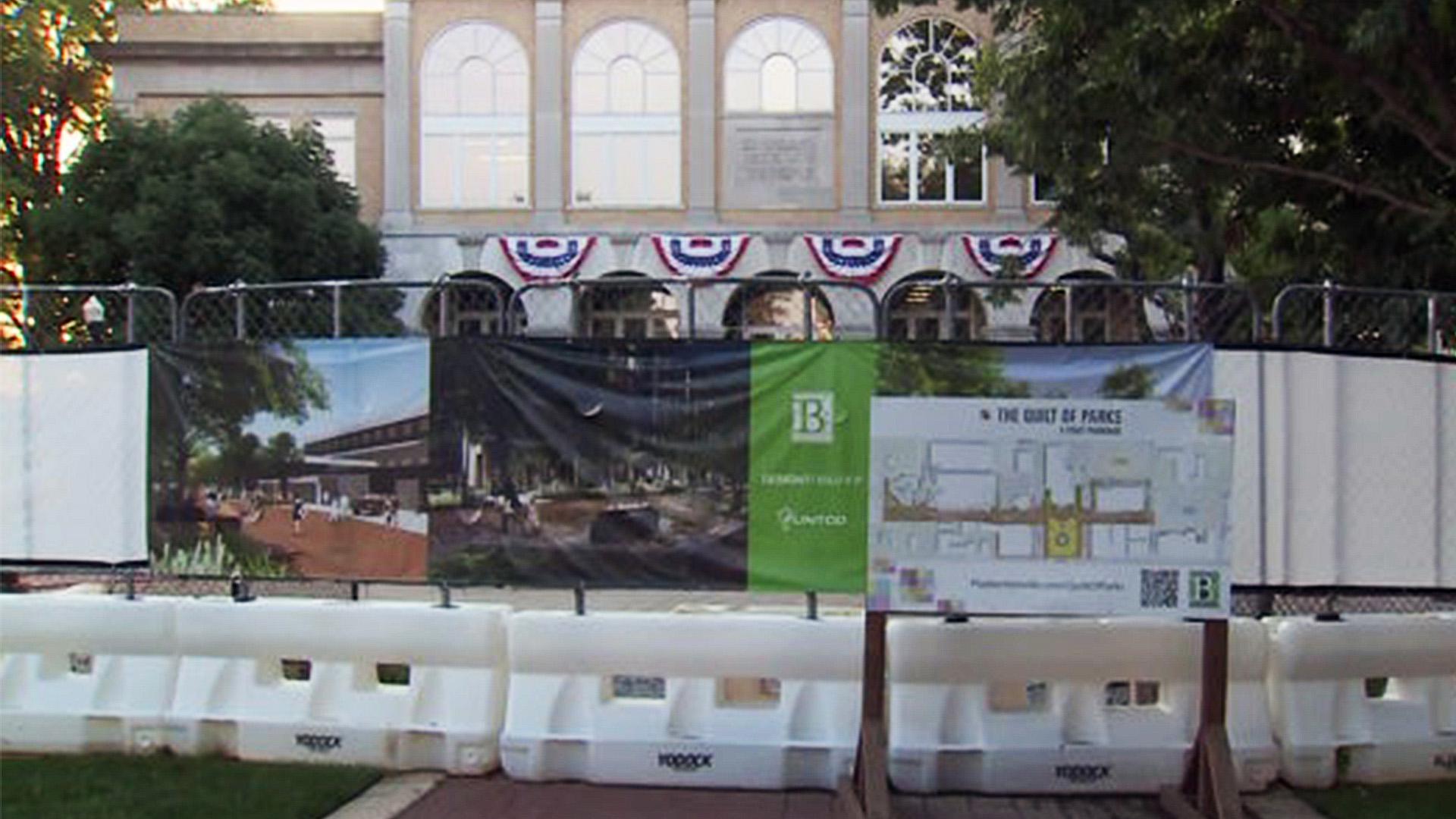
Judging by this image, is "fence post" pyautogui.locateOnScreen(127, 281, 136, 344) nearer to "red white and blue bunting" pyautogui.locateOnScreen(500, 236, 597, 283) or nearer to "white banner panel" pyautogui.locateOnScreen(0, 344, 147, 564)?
"white banner panel" pyautogui.locateOnScreen(0, 344, 147, 564)

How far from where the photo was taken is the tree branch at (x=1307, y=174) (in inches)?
364

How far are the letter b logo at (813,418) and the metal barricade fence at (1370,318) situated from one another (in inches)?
95.2

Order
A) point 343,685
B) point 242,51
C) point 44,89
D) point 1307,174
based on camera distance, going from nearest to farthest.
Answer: point 343,685
point 1307,174
point 242,51
point 44,89

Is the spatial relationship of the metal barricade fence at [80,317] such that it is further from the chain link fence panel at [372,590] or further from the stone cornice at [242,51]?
the stone cornice at [242,51]

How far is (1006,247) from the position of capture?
115 feet

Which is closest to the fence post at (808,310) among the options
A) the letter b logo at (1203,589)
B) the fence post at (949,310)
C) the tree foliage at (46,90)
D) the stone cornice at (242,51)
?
the fence post at (949,310)

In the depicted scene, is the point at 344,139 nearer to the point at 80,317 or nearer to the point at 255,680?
the point at 80,317

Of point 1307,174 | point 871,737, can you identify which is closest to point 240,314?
point 871,737

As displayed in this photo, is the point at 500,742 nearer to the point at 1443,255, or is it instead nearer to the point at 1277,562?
the point at 1277,562

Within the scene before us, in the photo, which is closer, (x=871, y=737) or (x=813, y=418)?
(x=871, y=737)

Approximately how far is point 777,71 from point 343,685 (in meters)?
30.8

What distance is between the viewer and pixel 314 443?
7391 millimetres

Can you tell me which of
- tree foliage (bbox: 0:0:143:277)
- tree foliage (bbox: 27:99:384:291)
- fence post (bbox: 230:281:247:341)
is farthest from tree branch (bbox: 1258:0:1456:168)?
tree foliage (bbox: 0:0:143:277)

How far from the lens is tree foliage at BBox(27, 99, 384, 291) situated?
3083 cm
